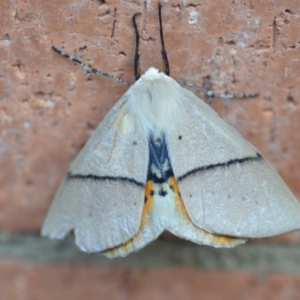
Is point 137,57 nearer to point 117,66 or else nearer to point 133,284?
point 117,66

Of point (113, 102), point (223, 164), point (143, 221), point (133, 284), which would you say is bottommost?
point (133, 284)

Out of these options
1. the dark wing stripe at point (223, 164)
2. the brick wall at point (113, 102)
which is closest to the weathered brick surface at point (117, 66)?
the brick wall at point (113, 102)

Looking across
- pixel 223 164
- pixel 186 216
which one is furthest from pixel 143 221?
pixel 223 164

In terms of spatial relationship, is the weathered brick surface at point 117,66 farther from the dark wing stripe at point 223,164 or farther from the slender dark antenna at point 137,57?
the dark wing stripe at point 223,164

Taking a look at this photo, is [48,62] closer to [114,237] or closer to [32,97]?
[32,97]

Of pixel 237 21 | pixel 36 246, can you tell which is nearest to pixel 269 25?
pixel 237 21

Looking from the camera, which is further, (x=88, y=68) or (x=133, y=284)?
(x=133, y=284)
